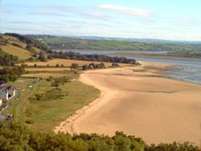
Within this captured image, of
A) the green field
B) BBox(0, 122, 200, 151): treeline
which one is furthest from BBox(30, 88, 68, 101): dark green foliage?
BBox(0, 122, 200, 151): treeline

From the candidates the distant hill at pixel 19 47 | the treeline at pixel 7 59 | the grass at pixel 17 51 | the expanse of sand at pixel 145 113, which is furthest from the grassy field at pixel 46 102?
the distant hill at pixel 19 47

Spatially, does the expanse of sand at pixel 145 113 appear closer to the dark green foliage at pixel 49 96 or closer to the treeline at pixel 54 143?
the dark green foliage at pixel 49 96

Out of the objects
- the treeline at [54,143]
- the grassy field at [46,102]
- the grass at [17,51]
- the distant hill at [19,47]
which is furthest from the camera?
the distant hill at [19,47]

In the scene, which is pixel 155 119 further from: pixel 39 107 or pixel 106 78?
pixel 106 78

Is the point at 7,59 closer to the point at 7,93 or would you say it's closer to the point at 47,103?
the point at 7,93

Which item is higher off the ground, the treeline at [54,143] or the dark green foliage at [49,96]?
the treeline at [54,143]

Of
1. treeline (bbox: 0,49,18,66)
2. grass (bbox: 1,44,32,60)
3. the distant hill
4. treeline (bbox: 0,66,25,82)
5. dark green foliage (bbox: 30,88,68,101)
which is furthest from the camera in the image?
the distant hill

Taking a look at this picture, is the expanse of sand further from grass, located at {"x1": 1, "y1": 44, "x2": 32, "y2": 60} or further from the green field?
grass, located at {"x1": 1, "y1": 44, "x2": 32, "y2": 60}
